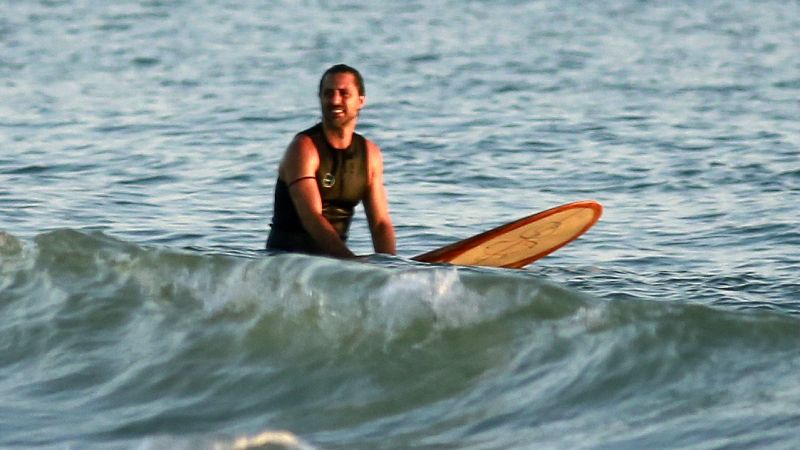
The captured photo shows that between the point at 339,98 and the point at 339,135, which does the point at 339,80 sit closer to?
the point at 339,98

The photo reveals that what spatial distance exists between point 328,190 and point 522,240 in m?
1.27

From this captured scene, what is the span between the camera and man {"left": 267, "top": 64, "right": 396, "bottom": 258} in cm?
871

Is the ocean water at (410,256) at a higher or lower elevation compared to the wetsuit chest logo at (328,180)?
lower

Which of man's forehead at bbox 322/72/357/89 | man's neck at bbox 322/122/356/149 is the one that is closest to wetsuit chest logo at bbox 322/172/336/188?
man's neck at bbox 322/122/356/149

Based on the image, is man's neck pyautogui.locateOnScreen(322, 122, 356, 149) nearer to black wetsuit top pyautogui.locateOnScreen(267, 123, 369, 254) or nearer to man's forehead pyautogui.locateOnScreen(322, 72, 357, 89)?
black wetsuit top pyautogui.locateOnScreen(267, 123, 369, 254)

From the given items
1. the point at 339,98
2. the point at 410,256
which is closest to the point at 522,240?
the point at 410,256

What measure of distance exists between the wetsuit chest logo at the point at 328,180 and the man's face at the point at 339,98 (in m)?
0.30

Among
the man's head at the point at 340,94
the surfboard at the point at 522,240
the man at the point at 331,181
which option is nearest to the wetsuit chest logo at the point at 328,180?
the man at the point at 331,181

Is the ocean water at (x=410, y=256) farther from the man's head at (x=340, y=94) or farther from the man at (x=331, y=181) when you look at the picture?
the man's head at (x=340, y=94)

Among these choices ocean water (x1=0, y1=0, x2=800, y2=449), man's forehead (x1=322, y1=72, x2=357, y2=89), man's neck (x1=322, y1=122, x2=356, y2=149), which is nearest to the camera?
ocean water (x1=0, y1=0, x2=800, y2=449)

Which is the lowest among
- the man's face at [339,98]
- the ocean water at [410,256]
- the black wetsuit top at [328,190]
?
the ocean water at [410,256]

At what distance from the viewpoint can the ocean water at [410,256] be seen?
22.5 ft

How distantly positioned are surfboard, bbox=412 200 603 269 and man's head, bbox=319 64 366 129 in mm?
933

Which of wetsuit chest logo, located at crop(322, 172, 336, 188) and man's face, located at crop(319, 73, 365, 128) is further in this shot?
wetsuit chest logo, located at crop(322, 172, 336, 188)
